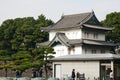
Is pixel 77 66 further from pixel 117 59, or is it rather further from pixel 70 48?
pixel 70 48

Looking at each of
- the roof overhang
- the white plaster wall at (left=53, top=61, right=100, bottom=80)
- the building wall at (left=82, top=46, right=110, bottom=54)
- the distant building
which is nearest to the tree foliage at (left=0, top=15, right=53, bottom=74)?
the distant building

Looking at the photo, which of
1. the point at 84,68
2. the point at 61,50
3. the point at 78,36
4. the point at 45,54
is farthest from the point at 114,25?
the point at 84,68

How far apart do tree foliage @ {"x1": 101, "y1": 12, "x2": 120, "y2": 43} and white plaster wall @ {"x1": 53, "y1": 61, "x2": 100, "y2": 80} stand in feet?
84.6

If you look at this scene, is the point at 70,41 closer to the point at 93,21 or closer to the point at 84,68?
the point at 93,21

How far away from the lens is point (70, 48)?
5581cm

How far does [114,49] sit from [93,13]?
784 centimetres

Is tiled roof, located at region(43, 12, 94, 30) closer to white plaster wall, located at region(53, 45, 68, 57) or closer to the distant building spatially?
the distant building

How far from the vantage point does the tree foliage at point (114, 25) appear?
63.2 meters

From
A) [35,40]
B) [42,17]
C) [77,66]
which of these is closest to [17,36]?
[35,40]

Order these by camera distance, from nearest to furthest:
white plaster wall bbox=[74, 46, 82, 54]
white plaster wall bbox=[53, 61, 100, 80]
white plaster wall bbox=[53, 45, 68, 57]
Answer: white plaster wall bbox=[53, 61, 100, 80] → white plaster wall bbox=[74, 46, 82, 54] → white plaster wall bbox=[53, 45, 68, 57]

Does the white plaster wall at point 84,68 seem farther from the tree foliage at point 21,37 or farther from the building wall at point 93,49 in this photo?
the building wall at point 93,49

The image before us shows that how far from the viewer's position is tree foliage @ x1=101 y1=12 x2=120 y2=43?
207ft

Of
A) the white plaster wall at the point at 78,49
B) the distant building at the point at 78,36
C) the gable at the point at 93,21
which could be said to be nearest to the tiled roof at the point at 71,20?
the distant building at the point at 78,36

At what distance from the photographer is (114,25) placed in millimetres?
64250
